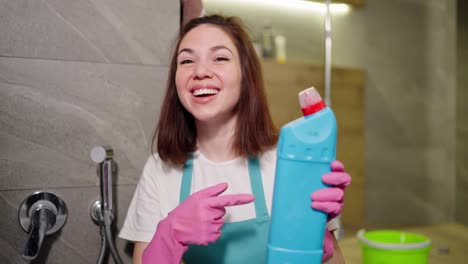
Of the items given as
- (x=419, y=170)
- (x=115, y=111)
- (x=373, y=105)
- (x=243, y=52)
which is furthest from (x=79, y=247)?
(x=419, y=170)

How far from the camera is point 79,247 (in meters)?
0.90

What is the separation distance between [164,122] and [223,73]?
7.6 inches

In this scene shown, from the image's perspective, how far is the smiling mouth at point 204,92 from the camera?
76 cm

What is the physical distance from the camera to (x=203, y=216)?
0.64 meters

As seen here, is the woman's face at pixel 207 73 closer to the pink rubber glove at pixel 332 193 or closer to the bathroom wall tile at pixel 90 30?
the bathroom wall tile at pixel 90 30

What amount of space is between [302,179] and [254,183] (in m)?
0.29

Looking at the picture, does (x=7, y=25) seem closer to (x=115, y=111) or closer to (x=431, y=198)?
(x=115, y=111)

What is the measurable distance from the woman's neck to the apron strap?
0.04 metres

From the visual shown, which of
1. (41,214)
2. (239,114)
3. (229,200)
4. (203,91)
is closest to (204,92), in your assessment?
(203,91)

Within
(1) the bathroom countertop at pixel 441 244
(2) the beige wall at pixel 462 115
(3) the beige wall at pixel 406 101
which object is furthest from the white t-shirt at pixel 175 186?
(2) the beige wall at pixel 462 115

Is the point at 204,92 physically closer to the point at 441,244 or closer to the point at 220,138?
the point at 220,138

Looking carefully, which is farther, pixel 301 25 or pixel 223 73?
pixel 301 25

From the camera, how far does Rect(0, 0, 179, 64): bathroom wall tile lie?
0.84 meters

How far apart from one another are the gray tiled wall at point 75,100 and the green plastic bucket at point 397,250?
870 mm
